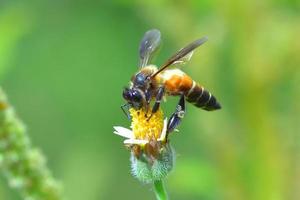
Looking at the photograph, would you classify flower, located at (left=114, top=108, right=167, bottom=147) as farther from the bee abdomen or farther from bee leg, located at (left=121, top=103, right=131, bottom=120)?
the bee abdomen

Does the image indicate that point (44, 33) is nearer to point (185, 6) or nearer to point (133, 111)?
point (185, 6)

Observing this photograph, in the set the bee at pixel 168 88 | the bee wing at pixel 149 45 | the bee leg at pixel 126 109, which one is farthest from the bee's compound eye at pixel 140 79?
the bee wing at pixel 149 45

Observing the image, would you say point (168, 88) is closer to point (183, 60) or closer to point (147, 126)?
point (183, 60)

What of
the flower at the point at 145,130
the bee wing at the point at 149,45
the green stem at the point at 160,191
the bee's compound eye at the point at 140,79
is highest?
the bee wing at the point at 149,45

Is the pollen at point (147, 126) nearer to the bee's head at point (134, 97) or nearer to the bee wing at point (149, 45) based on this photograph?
the bee's head at point (134, 97)

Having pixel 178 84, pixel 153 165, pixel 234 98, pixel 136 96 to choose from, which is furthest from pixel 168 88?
pixel 234 98

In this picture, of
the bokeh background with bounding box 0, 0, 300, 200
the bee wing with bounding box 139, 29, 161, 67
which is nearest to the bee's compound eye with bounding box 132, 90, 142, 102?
the bee wing with bounding box 139, 29, 161, 67
